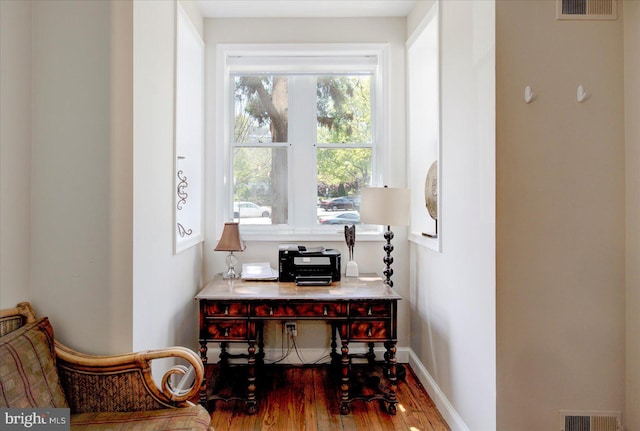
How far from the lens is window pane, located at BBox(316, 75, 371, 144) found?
2.97 metres

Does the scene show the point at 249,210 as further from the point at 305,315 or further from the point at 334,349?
the point at 334,349

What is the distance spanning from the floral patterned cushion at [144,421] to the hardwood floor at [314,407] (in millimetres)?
763

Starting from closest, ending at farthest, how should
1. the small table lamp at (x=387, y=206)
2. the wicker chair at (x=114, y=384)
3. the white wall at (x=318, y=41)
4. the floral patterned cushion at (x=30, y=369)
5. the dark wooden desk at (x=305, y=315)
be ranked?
the floral patterned cushion at (x=30, y=369)
the wicker chair at (x=114, y=384)
the dark wooden desk at (x=305, y=315)
the small table lamp at (x=387, y=206)
the white wall at (x=318, y=41)

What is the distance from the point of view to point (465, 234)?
1899 millimetres

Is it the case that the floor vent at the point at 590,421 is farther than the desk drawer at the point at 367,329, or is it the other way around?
the desk drawer at the point at 367,329

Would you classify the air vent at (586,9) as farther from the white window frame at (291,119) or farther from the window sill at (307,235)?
the window sill at (307,235)

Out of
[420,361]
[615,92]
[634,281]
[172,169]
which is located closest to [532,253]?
[634,281]

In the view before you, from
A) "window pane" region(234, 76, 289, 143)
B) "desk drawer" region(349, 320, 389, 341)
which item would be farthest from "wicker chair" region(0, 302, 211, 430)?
"window pane" region(234, 76, 289, 143)

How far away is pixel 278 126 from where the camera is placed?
117 inches

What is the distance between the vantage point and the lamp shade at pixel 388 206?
2.43 metres

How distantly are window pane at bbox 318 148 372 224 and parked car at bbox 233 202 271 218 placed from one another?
→ 463 millimetres

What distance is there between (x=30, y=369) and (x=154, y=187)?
3.17 feet

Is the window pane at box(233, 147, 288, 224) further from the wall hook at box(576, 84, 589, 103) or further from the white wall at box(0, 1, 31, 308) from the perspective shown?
the wall hook at box(576, 84, 589, 103)

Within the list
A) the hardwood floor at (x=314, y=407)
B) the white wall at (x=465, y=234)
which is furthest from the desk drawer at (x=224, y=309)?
the white wall at (x=465, y=234)
